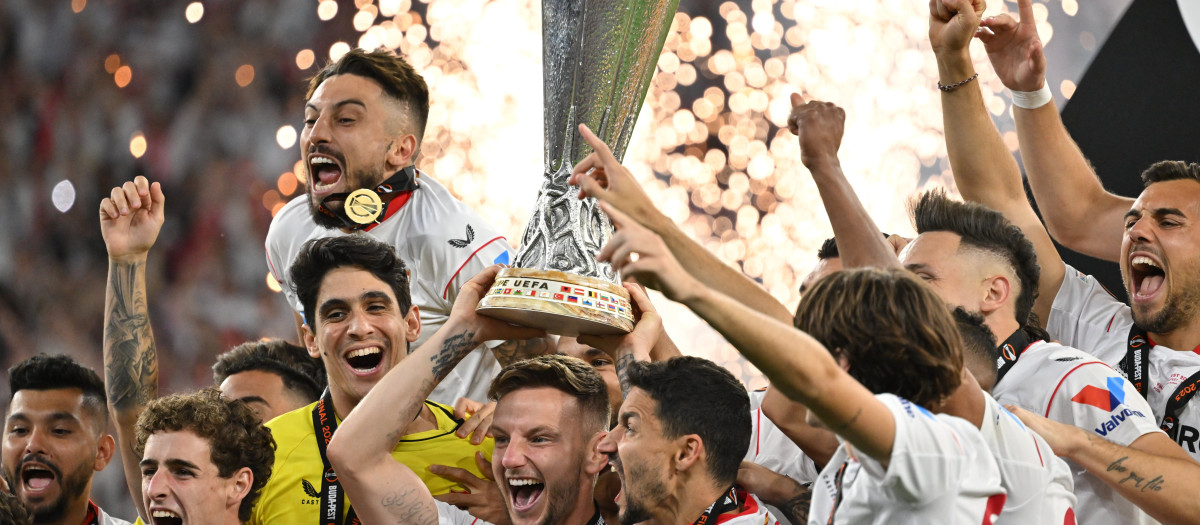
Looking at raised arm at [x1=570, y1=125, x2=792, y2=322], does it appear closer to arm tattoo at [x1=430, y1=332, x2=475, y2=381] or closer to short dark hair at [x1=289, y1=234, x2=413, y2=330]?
arm tattoo at [x1=430, y1=332, x2=475, y2=381]

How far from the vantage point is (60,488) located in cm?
375

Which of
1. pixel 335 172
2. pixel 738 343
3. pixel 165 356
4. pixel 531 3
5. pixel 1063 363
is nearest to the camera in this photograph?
pixel 738 343

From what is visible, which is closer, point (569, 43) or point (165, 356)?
point (569, 43)

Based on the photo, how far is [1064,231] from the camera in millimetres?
3684

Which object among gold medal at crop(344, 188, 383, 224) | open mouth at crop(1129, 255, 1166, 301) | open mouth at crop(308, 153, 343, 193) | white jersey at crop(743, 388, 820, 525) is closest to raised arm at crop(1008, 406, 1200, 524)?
white jersey at crop(743, 388, 820, 525)

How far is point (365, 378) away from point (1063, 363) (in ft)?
5.34

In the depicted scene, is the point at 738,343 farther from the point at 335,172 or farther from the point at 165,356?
the point at 165,356

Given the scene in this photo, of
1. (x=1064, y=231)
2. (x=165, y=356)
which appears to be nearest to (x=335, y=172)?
(x=1064, y=231)

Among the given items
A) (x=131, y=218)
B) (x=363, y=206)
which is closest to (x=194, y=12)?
(x=131, y=218)

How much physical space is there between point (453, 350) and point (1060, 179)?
74.9 inches

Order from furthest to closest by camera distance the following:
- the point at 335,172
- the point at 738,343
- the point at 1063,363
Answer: the point at 335,172, the point at 1063,363, the point at 738,343

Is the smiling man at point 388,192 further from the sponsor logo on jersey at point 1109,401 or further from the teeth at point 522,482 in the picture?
the sponsor logo on jersey at point 1109,401

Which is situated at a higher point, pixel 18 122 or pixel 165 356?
pixel 18 122

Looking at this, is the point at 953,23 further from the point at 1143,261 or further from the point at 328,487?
the point at 328,487
